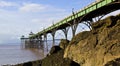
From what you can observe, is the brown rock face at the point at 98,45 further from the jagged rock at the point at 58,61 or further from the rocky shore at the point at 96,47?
the jagged rock at the point at 58,61

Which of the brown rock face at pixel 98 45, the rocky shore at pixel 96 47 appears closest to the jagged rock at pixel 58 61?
the rocky shore at pixel 96 47

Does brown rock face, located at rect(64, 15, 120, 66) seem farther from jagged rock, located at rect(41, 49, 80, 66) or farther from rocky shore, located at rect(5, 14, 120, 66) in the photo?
jagged rock, located at rect(41, 49, 80, 66)

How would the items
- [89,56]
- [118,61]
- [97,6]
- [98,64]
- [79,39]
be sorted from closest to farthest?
[118,61]
[98,64]
[89,56]
[79,39]
[97,6]

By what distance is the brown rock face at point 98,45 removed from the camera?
94.1 ft

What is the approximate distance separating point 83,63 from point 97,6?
22687 mm

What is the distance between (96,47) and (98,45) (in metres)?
0.27

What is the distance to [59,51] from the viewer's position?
39.9 m

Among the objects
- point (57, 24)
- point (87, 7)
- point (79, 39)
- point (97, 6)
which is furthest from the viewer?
point (57, 24)

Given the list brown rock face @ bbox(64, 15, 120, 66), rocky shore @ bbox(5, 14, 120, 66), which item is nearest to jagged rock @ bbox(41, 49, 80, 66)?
rocky shore @ bbox(5, 14, 120, 66)

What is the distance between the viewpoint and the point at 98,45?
3075 cm

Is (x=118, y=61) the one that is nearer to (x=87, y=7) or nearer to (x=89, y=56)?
(x=89, y=56)

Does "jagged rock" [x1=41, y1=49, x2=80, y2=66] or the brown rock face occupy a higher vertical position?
the brown rock face

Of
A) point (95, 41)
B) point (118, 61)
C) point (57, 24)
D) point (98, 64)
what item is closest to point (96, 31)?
point (95, 41)

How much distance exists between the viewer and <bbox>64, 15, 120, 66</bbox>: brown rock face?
28672 mm
